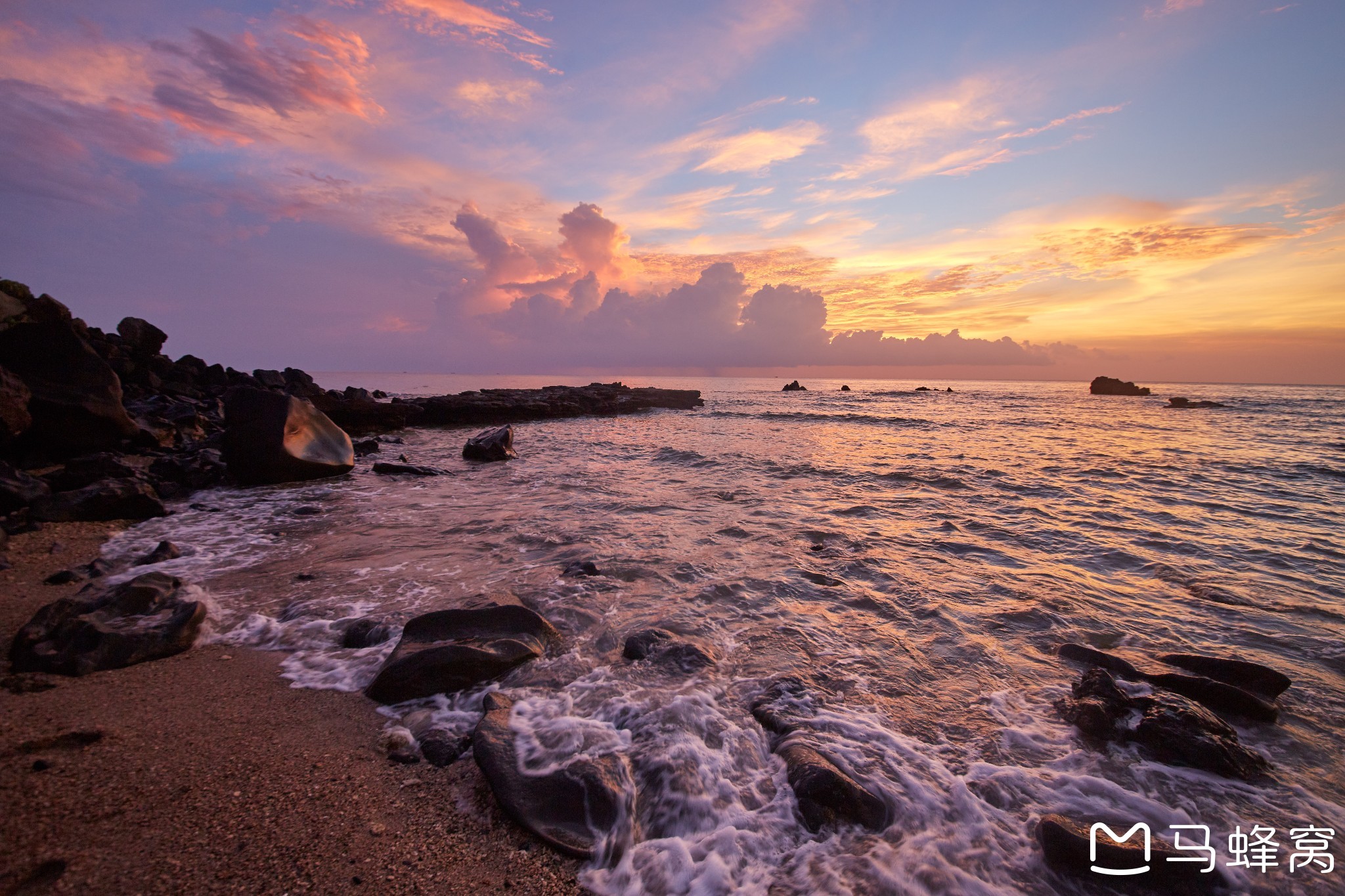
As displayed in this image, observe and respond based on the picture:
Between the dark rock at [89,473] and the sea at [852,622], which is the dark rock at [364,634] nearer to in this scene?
the sea at [852,622]

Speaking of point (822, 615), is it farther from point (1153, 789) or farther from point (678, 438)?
point (678, 438)

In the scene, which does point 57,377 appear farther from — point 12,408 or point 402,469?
point 402,469

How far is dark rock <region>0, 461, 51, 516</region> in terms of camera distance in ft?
23.5

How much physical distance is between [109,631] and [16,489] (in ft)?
18.8

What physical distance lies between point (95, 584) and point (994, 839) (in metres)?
8.56

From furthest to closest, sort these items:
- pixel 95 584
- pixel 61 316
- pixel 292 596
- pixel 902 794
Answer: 1. pixel 61 316
2. pixel 292 596
3. pixel 95 584
4. pixel 902 794

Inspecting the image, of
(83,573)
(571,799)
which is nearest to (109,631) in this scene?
(83,573)

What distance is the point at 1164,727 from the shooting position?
3.73 metres

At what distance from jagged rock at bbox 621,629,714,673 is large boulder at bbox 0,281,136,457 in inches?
491

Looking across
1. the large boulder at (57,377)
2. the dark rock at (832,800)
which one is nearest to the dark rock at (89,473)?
the large boulder at (57,377)

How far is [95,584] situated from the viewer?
545cm

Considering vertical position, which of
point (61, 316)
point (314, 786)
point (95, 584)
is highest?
point (61, 316)

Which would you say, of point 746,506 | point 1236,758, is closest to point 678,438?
point 746,506

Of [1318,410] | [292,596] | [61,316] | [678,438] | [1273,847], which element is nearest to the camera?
[1273,847]
